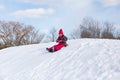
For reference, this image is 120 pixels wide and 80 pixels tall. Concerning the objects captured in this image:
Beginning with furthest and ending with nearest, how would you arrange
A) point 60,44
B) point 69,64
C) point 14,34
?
point 14,34
point 60,44
point 69,64

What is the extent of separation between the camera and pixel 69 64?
919cm

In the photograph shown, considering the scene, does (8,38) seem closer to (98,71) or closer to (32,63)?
(32,63)

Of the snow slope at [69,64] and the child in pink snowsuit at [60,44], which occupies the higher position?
the child in pink snowsuit at [60,44]

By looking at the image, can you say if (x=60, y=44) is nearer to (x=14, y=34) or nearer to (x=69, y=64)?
(x=69, y=64)

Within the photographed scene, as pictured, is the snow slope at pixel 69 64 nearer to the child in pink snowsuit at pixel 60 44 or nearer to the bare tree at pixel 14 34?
the child in pink snowsuit at pixel 60 44

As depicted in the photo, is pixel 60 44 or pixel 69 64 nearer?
pixel 69 64

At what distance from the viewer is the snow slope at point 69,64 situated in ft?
25.6

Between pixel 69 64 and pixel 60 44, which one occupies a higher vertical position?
pixel 60 44

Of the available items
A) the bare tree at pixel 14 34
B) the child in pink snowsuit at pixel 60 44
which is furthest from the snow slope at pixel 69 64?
the bare tree at pixel 14 34

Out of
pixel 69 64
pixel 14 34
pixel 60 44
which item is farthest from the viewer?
pixel 14 34

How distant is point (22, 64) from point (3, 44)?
131 ft

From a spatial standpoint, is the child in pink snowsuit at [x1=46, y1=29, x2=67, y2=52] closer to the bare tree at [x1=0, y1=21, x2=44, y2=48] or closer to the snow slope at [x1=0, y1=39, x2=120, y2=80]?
the snow slope at [x1=0, y1=39, x2=120, y2=80]

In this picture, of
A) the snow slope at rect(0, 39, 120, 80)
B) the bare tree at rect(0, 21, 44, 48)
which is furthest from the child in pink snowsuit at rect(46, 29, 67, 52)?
the bare tree at rect(0, 21, 44, 48)

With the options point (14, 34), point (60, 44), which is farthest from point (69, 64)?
point (14, 34)
